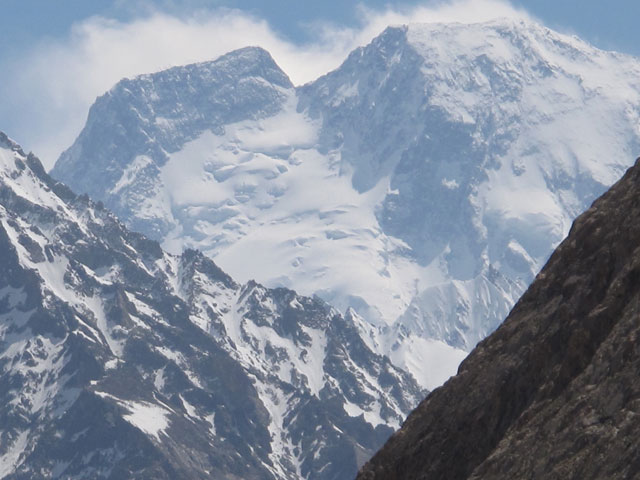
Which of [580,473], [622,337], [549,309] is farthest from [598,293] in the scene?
[580,473]

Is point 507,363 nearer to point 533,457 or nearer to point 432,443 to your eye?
point 432,443

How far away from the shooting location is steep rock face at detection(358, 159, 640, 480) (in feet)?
114

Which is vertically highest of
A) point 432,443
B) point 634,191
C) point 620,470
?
point 634,191

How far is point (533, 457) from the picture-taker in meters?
37.1

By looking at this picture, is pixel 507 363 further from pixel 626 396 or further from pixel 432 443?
pixel 626 396

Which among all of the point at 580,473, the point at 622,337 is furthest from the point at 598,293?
the point at 580,473

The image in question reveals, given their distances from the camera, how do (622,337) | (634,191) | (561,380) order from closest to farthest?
(622,337) → (561,380) → (634,191)

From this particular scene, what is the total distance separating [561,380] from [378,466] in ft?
33.5

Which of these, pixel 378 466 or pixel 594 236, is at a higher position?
pixel 594 236

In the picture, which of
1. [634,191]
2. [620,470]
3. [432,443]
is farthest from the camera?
[432,443]

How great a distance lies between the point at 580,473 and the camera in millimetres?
34062

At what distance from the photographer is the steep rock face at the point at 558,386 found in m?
34.6

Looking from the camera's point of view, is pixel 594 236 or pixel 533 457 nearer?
pixel 533 457

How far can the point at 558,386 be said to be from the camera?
3959cm
